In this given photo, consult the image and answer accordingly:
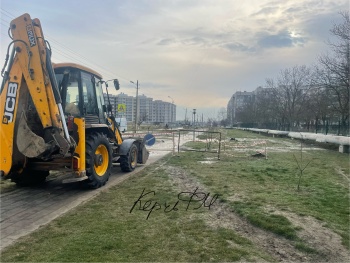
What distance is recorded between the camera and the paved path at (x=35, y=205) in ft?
15.7

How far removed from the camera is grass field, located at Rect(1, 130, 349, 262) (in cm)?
385

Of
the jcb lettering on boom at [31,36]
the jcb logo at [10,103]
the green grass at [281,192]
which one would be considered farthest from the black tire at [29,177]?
the green grass at [281,192]

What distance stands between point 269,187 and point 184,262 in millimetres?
4657

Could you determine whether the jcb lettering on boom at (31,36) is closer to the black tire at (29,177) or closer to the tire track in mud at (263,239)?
the black tire at (29,177)

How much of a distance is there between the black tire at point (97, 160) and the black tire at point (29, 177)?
5.20 ft

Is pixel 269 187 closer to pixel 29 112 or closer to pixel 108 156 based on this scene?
pixel 108 156

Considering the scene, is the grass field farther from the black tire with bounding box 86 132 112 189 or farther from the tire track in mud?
the black tire with bounding box 86 132 112 189

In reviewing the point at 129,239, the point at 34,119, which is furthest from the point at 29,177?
the point at 129,239

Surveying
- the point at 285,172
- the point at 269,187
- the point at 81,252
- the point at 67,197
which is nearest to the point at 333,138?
the point at 285,172

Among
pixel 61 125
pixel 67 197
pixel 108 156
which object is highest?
pixel 61 125

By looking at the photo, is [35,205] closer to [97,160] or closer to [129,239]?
[97,160]

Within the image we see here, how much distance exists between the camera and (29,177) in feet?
25.1

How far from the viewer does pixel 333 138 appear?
72.3ft

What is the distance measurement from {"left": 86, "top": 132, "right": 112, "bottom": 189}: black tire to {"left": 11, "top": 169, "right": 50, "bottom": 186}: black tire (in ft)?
5.20
